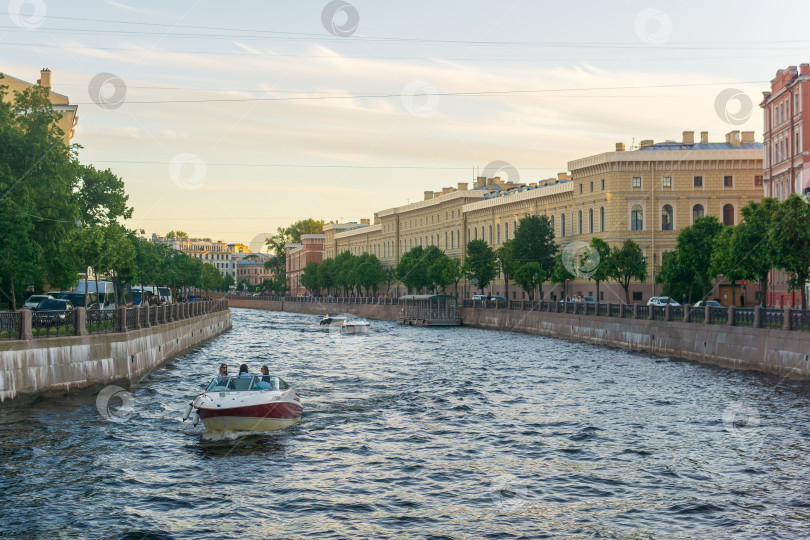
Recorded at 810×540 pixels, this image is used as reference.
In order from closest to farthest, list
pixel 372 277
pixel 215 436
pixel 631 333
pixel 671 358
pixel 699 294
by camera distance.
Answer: pixel 215 436
pixel 671 358
pixel 631 333
pixel 699 294
pixel 372 277

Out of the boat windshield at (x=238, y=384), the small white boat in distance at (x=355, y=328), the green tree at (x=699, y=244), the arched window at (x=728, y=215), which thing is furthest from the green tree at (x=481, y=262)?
the boat windshield at (x=238, y=384)

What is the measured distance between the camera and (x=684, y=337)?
146 ft

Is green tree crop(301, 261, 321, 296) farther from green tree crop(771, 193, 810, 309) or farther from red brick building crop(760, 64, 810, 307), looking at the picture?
green tree crop(771, 193, 810, 309)

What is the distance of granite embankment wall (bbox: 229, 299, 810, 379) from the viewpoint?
34.2 meters

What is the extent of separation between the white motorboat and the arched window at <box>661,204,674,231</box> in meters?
63.1

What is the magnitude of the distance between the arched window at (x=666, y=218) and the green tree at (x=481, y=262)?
59.8ft

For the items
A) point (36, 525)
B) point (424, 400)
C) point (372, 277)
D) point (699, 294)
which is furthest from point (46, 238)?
point (372, 277)

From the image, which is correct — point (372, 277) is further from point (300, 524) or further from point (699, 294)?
point (300, 524)

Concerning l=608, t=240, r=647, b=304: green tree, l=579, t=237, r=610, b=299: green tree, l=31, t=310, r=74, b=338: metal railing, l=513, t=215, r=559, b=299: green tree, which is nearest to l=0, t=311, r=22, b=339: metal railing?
l=31, t=310, r=74, b=338: metal railing

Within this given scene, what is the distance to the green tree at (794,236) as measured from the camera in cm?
3944

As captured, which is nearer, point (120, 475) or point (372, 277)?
point (120, 475)

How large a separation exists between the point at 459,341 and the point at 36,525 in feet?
160

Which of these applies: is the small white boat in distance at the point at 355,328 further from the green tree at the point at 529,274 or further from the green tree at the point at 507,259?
the green tree at the point at 507,259

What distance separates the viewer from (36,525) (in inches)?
602
